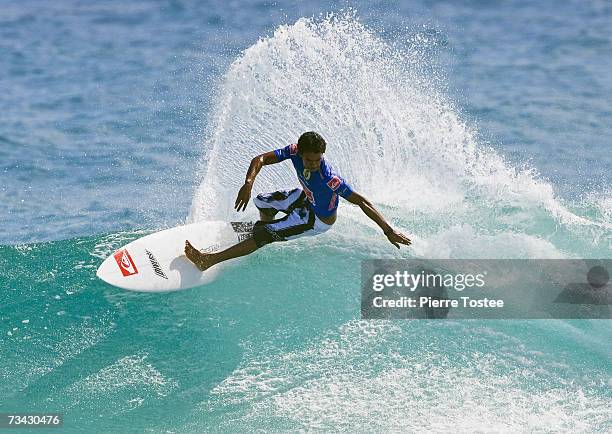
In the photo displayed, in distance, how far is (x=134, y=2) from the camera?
2481 cm

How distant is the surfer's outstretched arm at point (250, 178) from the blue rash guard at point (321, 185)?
0.09 m

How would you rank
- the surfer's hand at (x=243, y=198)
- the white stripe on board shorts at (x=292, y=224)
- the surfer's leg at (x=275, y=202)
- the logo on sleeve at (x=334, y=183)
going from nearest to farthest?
the surfer's hand at (x=243, y=198) < the logo on sleeve at (x=334, y=183) < the white stripe on board shorts at (x=292, y=224) < the surfer's leg at (x=275, y=202)

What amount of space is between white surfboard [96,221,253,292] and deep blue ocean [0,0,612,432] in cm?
18

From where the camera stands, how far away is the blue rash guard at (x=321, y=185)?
26.4 ft

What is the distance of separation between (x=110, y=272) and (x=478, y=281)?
3688mm

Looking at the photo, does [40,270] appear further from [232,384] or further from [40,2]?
[40,2]

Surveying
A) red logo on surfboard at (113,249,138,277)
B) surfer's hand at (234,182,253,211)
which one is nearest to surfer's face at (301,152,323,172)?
surfer's hand at (234,182,253,211)

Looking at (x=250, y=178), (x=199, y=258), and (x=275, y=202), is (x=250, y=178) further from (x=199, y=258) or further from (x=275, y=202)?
(x=199, y=258)

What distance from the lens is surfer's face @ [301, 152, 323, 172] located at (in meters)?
7.90

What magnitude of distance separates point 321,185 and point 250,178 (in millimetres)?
659

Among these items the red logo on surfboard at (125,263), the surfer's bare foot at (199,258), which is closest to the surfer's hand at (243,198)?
the surfer's bare foot at (199,258)

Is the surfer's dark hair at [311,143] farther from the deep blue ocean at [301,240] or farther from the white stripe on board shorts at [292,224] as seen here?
the deep blue ocean at [301,240]

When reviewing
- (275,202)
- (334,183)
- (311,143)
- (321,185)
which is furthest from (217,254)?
(311,143)

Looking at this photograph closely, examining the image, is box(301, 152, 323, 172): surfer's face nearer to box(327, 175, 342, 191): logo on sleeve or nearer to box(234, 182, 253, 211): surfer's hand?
box(327, 175, 342, 191): logo on sleeve
